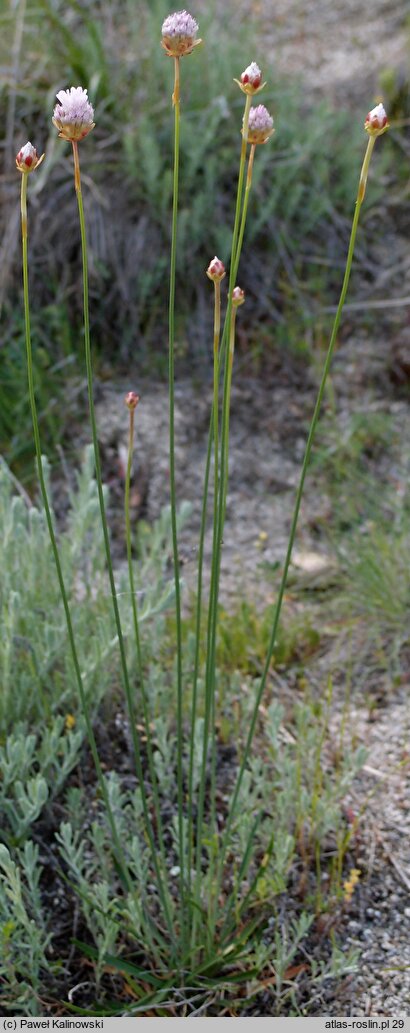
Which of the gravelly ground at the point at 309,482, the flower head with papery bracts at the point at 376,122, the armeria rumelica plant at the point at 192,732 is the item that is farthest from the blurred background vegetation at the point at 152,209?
the flower head with papery bracts at the point at 376,122

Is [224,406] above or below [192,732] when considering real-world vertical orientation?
above

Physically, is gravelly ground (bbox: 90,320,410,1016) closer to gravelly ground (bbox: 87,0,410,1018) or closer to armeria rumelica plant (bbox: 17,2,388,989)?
gravelly ground (bbox: 87,0,410,1018)

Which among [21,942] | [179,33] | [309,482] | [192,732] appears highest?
[179,33]

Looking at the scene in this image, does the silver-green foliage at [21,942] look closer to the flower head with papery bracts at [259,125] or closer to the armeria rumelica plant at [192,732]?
the armeria rumelica plant at [192,732]

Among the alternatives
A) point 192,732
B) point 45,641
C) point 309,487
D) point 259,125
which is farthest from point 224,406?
point 309,487

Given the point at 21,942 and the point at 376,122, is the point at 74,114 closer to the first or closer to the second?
the point at 376,122

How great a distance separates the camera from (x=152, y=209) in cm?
356

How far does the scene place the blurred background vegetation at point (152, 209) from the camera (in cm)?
350

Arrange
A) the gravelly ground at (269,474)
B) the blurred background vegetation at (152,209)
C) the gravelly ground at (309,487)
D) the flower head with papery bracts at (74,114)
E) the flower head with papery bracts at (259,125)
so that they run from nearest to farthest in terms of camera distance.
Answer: the flower head with papery bracts at (74,114)
the flower head with papery bracts at (259,125)
the gravelly ground at (309,487)
the gravelly ground at (269,474)
the blurred background vegetation at (152,209)

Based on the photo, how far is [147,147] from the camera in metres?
3.40

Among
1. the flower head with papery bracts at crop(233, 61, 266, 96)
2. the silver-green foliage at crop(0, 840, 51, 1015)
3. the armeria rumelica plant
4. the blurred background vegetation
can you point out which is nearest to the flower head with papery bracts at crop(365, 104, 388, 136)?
the armeria rumelica plant

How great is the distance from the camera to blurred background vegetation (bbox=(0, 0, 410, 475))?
350cm

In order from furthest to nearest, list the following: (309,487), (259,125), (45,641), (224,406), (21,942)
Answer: (309,487), (45,641), (21,942), (224,406), (259,125)

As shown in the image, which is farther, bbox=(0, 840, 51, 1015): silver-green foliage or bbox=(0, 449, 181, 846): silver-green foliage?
bbox=(0, 449, 181, 846): silver-green foliage
